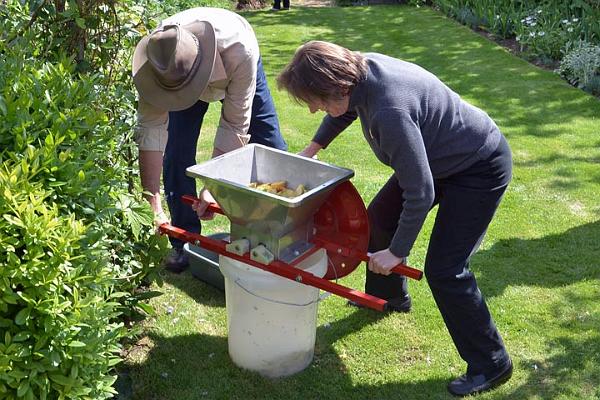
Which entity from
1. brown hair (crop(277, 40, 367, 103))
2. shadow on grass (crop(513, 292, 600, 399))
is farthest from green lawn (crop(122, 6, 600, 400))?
brown hair (crop(277, 40, 367, 103))

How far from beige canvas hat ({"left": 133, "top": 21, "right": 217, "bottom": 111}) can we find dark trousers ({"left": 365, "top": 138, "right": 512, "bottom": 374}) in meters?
1.17

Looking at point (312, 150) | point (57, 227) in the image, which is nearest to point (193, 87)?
point (312, 150)

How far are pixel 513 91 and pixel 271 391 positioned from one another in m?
5.71

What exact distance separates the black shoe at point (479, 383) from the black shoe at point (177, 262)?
1.82 meters

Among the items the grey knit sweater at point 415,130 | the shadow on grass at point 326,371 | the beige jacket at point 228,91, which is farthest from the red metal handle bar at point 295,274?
the shadow on grass at point 326,371

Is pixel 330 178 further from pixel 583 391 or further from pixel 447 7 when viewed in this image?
pixel 447 7

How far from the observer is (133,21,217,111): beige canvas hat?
3145 millimetres

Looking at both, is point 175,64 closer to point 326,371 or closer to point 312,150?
point 312,150

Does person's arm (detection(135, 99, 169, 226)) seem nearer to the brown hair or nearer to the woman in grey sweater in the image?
Result: the woman in grey sweater

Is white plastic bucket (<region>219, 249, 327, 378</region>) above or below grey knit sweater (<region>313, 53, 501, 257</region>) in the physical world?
below

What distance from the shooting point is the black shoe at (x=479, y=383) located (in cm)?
332

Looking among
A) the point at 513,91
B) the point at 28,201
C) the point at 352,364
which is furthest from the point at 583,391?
the point at 513,91

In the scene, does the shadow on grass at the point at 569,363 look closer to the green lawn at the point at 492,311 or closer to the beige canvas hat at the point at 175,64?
the green lawn at the point at 492,311

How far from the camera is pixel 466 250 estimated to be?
10.2ft
